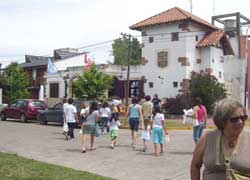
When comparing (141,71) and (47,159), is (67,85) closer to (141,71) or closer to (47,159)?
(141,71)

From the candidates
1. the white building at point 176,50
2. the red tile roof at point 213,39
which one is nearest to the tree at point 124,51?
the red tile roof at point 213,39

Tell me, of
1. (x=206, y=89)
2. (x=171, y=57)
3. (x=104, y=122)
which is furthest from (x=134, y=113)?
(x=171, y=57)

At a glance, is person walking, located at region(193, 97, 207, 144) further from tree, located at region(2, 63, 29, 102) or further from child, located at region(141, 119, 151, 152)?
tree, located at region(2, 63, 29, 102)

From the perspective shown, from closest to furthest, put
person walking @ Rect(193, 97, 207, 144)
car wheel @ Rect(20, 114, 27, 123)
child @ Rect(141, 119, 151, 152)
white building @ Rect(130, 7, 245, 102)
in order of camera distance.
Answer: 1. person walking @ Rect(193, 97, 207, 144)
2. child @ Rect(141, 119, 151, 152)
3. car wheel @ Rect(20, 114, 27, 123)
4. white building @ Rect(130, 7, 245, 102)

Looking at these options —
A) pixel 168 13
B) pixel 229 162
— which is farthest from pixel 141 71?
pixel 229 162

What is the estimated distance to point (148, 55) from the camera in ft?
134

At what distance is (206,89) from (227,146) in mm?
32207

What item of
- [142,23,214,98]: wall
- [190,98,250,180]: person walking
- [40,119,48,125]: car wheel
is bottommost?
[40,119,48,125]: car wheel

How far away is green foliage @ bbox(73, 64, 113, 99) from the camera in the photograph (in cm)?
3509

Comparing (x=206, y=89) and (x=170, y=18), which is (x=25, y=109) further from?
(x=170, y=18)

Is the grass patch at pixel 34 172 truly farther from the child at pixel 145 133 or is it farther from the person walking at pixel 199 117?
the person walking at pixel 199 117

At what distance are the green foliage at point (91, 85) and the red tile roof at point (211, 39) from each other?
907 cm

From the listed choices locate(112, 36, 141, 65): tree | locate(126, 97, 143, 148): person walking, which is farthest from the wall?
locate(112, 36, 141, 65): tree

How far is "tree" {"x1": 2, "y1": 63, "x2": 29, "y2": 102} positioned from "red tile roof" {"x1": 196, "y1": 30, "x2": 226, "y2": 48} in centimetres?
2019
